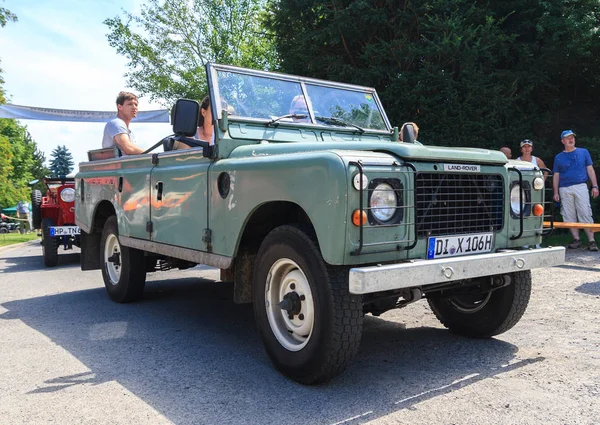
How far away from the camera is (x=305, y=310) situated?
327cm

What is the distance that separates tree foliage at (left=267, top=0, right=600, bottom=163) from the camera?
10.5 m

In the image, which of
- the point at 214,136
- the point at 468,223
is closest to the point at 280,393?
the point at 468,223

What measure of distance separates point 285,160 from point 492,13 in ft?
30.5

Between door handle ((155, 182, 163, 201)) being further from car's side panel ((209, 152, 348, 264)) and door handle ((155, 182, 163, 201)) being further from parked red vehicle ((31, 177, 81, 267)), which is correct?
parked red vehicle ((31, 177, 81, 267))

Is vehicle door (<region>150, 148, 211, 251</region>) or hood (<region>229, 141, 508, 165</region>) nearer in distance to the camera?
hood (<region>229, 141, 508, 165</region>)

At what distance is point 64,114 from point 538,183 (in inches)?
637

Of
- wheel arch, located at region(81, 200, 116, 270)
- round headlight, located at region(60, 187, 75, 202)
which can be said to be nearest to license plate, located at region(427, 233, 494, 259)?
wheel arch, located at region(81, 200, 116, 270)

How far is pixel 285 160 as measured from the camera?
3.21 metres

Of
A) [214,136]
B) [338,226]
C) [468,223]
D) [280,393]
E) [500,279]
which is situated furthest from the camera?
[214,136]

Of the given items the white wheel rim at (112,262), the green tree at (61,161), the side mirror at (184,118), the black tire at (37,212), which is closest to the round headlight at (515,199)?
the side mirror at (184,118)

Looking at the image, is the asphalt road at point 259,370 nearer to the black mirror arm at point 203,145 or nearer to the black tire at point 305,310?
the black tire at point 305,310

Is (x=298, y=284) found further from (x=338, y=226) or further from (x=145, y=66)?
(x=145, y=66)

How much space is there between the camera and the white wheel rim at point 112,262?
595cm

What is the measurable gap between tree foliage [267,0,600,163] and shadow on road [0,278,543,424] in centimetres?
697
